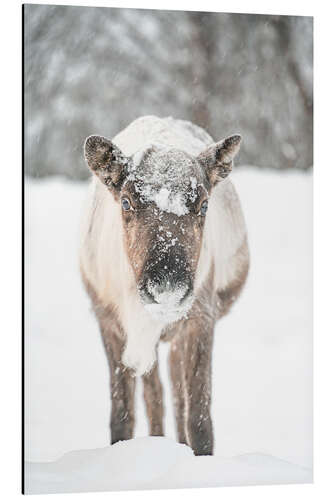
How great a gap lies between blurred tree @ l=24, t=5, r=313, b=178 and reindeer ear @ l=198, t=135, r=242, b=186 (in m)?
0.27

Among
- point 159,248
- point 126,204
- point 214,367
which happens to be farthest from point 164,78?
point 214,367

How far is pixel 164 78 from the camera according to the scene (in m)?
4.23

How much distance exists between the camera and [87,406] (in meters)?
4.08

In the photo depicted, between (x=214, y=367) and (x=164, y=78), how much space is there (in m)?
1.31

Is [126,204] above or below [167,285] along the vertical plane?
above

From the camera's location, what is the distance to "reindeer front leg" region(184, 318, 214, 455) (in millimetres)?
4098

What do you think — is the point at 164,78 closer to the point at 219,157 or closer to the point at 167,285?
the point at 219,157

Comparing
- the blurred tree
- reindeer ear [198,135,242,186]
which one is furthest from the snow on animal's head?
the blurred tree

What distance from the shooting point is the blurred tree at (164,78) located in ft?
13.4

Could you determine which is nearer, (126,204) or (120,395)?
(126,204)

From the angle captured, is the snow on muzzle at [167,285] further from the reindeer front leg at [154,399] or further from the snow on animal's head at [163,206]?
the reindeer front leg at [154,399]
